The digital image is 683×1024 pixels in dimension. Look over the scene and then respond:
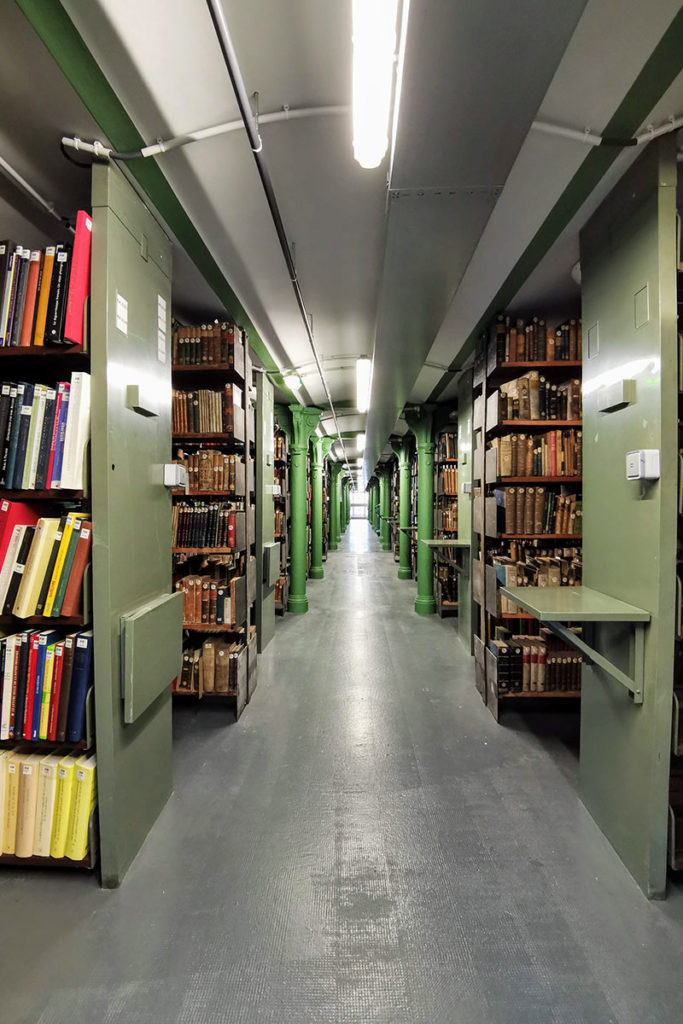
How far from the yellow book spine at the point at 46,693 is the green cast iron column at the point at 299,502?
438 cm

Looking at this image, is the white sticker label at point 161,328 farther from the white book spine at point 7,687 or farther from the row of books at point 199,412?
the white book spine at point 7,687

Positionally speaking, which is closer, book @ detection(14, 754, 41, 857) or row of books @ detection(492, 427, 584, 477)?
book @ detection(14, 754, 41, 857)

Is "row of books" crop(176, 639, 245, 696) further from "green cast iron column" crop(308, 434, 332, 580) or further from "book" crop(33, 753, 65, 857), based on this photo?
"green cast iron column" crop(308, 434, 332, 580)

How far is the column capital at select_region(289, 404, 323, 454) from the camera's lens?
609 cm

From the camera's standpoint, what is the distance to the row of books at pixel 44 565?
5.02ft

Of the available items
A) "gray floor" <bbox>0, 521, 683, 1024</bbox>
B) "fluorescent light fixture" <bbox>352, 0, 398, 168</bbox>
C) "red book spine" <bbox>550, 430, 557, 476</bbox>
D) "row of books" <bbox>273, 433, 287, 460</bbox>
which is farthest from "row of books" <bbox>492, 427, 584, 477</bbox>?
"row of books" <bbox>273, 433, 287, 460</bbox>

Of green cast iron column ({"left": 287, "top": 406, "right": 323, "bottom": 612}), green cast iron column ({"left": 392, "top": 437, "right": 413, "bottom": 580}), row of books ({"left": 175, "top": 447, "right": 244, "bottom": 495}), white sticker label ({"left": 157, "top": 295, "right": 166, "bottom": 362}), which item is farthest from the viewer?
green cast iron column ({"left": 392, "top": 437, "right": 413, "bottom": 580})

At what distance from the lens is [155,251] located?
1907 millimetres

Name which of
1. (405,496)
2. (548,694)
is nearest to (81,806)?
(548,694)

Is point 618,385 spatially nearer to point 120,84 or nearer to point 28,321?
point 120,84

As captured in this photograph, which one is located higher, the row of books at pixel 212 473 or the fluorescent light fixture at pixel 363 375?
the fluorescent light fixture at pixel 363 375

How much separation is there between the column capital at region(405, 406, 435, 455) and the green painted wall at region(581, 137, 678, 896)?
13.0ft

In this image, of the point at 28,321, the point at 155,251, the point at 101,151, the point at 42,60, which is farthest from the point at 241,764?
the point at 42,60

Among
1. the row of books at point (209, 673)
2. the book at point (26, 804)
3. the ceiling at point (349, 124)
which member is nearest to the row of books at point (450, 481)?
the ceiling at point (349, 124)
